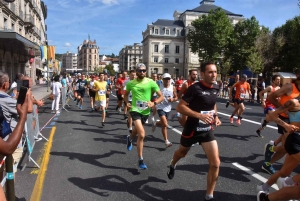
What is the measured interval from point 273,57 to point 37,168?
155ft

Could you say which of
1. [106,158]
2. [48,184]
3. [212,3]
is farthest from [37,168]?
[212,3]

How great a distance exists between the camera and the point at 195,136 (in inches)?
148

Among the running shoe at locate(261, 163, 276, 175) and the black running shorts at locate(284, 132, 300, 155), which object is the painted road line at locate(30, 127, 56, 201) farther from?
the running shoe at locate(261, 163, 276, 175)

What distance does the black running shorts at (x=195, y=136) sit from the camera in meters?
3.70

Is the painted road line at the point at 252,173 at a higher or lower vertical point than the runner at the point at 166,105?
lower

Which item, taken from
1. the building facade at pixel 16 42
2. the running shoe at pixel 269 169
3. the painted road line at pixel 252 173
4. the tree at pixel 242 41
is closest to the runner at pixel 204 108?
the painted road line at pixel 252 173

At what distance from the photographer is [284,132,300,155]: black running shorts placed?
3.21 metres

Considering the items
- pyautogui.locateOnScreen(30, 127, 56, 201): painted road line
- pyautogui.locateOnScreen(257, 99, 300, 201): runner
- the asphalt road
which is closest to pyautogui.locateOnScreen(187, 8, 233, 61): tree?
the asphalt road

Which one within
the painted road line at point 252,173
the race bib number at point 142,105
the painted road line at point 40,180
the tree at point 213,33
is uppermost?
the tree at point 213,33

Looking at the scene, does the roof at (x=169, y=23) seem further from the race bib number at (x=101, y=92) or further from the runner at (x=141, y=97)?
the runner at (x=141, y=97)

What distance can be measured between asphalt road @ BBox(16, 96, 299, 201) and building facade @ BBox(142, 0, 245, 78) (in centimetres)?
8290

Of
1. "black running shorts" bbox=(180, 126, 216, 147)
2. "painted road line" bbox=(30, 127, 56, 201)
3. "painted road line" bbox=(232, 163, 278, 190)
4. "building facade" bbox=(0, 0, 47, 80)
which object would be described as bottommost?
Result: "painted road line" bbox=(30, 127, 56, 201)

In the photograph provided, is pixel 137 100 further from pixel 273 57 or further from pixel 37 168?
pixel 273 57

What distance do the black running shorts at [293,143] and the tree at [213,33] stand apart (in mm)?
62019
